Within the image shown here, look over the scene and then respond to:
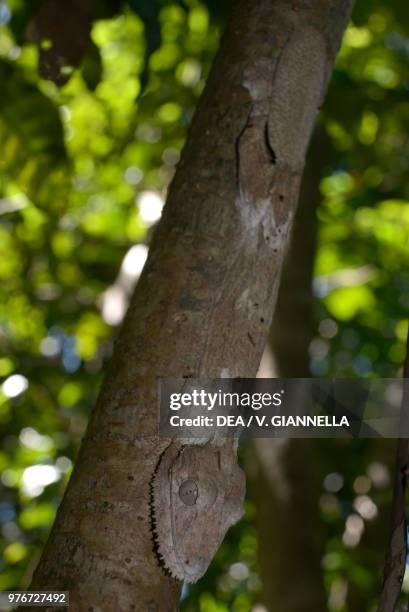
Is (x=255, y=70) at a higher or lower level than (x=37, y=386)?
higher

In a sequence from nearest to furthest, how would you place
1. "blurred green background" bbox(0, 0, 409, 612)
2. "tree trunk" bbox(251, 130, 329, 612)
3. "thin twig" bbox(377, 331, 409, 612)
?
"thin twig" bbox(377, 331, 409, 612) → "tree trunk" bbox(251, 130, 329, 612) → "blurred green background" bbox(0, 0, 409, 612)

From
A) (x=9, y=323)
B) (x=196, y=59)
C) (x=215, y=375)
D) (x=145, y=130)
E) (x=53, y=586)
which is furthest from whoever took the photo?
(x=9, y=323)

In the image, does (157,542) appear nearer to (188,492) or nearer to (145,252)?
(188,492)

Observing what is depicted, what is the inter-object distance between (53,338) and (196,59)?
1381 millimetres

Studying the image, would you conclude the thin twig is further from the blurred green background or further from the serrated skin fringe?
the blurred green background

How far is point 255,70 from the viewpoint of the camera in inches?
43.3

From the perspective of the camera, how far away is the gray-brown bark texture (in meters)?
0.79

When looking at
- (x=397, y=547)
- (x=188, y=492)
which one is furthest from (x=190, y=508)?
(x=397, y=547)

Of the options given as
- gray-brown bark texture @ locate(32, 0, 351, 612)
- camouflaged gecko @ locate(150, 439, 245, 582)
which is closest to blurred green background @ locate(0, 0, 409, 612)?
gray-brown bark texture @ locate(32, 0, 351, 612)

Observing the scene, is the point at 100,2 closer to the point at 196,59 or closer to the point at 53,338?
the point at 196,59

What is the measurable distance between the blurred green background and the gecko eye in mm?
1363

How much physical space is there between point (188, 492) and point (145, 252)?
2049mm

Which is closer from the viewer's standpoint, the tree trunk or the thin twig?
the thin twig

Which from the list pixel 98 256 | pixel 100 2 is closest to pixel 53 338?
pixel 98 256
